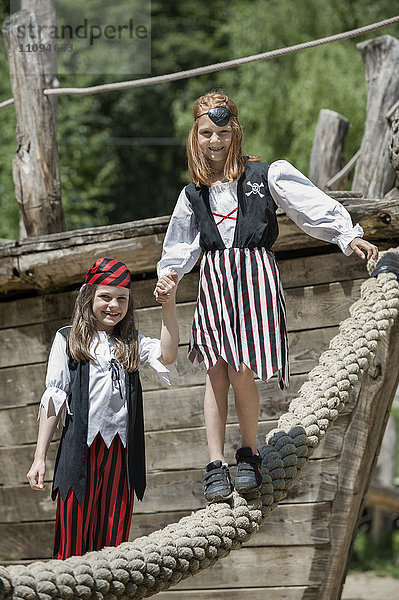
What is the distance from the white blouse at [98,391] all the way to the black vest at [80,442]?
0.02 metres

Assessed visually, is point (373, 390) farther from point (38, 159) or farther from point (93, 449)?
point (38, 159)

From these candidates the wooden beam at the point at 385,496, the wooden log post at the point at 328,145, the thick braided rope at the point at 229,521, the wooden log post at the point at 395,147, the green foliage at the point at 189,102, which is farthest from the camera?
the green foliage at the point at 189,102

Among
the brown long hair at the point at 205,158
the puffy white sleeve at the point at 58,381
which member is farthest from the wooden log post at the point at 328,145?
the puffy white sleeve at the point at 58,381

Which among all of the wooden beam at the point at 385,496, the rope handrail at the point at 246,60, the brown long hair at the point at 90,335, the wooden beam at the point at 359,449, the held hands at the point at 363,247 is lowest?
the wooden beam at the point at 385,496

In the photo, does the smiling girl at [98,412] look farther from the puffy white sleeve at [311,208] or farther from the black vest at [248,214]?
the puffy white sleeve at [311,208]

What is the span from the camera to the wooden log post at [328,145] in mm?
5824

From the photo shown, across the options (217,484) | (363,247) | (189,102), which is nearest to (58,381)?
(217,484)

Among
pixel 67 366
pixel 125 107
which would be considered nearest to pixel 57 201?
pixel 67 366

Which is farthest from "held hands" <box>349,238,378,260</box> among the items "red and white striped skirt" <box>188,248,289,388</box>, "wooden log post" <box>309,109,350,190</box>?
"wooden log post" <box>309,109,350,190</box>

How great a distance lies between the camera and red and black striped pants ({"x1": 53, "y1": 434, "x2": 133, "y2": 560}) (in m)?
2.53

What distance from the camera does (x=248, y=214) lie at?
2633mm

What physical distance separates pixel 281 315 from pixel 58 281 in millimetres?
1421

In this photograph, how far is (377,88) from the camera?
16.6ft

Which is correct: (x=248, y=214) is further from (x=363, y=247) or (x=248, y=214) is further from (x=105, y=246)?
(x=105, y=246)
